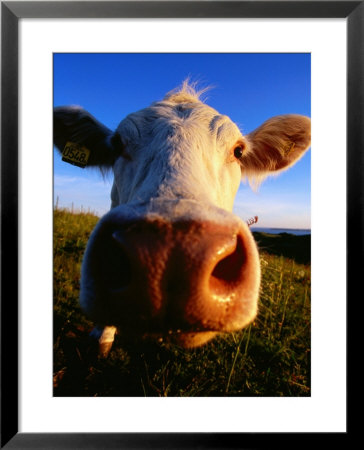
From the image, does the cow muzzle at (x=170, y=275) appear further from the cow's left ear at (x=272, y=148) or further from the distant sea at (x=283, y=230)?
the cow's left ear at (x=272, y=148)

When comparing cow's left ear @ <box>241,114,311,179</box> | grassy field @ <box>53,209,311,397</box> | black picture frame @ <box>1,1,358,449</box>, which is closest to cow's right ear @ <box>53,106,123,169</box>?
black picture frame @ <box>1,1,358,449</box>

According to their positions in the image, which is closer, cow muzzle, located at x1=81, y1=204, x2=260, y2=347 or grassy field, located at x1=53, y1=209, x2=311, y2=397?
cow muzzle, located at x1=81, y1=204, x2=260, y2=347

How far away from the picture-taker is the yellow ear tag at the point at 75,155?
1.94 m

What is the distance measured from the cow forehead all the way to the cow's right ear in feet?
0.51

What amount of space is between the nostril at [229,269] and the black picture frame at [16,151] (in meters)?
Result: 0.74

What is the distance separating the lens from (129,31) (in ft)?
4.94

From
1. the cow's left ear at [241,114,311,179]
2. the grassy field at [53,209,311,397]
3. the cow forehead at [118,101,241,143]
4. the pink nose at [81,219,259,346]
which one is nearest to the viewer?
the pink nose at [81,219,259,346]

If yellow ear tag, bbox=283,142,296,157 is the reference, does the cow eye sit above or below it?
below

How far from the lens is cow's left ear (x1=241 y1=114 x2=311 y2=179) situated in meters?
2.14

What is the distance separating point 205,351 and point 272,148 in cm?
170

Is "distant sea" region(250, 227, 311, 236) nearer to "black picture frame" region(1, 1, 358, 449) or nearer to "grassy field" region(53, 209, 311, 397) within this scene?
"grassy field" region(53, 209, 311, 397)

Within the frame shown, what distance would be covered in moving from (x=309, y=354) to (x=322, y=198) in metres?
0.84

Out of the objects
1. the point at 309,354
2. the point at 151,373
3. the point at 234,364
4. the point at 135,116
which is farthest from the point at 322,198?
the point at 151,373

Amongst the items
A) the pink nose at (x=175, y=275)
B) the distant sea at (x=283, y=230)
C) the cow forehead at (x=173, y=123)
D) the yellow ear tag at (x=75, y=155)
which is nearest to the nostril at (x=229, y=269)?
the pink nose at (x=175, y=275)
